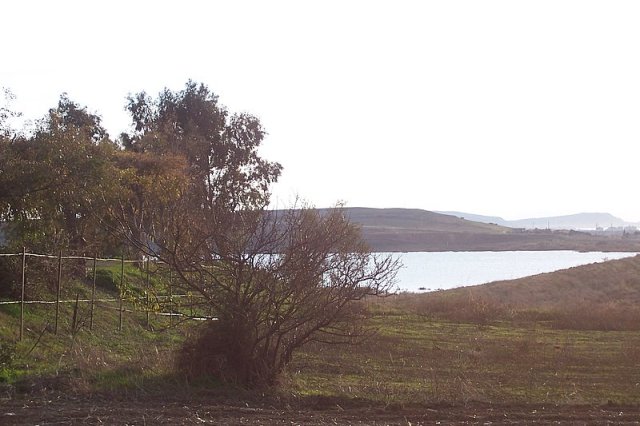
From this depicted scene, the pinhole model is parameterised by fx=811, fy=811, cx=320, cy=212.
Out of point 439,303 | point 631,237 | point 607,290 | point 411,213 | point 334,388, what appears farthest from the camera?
point 631,237

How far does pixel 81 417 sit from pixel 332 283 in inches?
205

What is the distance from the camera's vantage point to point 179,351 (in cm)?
1454

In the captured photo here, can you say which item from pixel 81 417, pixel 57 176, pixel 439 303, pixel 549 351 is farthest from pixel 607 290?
pixel 81 417

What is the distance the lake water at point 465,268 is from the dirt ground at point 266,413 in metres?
40.0

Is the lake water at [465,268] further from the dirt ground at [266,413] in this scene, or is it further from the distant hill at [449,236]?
the dirt ground at [266,413]

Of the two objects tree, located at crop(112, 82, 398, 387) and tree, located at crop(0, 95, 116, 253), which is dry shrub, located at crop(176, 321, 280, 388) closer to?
tree, located at crop(112, 82, 398, 387)

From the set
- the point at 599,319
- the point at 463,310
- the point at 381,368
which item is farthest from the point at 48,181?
the point at 599,319

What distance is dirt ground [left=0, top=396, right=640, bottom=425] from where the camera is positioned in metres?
11.1

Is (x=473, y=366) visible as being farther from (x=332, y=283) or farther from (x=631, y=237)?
(x=631, y=237)

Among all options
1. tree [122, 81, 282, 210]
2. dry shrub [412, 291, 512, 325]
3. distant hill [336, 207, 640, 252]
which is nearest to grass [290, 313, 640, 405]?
dry shrub [412, 291, 512, 325]

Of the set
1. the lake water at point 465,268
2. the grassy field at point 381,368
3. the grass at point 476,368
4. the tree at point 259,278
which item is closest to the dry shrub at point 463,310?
the grassy field at point 381,368

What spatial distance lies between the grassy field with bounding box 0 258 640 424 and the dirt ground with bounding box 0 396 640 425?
0.08 m

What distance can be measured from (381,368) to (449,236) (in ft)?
367

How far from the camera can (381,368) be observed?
19.7 meters
